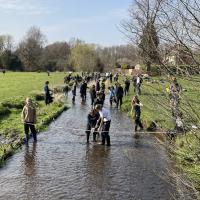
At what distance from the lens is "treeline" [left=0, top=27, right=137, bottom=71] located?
10269cm

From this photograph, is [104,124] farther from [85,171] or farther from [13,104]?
[13,104]

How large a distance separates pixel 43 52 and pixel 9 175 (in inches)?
4598

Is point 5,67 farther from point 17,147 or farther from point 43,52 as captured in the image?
point 17,147

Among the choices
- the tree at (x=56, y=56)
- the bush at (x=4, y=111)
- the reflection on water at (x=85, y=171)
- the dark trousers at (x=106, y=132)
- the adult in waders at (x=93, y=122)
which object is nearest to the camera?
the reflection on water at (x=85, y=171)

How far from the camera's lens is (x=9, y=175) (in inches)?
553

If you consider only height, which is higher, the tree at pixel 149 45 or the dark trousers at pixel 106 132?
the tree at pixel 149 45

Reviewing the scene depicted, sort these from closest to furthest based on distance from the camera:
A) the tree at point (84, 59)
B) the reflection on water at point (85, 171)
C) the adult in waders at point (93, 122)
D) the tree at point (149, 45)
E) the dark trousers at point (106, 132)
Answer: the tree at point (149, 45)
the reflection on water at point (85, 171)
the dark trousers at point (106, 132)
the adult in waders at point (93, 122)
the tree at point (84, 59)

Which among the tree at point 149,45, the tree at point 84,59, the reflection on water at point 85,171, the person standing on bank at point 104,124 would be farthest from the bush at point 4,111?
the tree at point 84,59

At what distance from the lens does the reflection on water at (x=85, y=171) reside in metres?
12.3

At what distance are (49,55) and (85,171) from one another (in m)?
115

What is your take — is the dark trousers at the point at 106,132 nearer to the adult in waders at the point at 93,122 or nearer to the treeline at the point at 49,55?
the adult in waders at the point at 93,122

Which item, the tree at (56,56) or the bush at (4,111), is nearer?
the bush at (4,111)

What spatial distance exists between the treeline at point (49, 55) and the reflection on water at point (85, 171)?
80704mm

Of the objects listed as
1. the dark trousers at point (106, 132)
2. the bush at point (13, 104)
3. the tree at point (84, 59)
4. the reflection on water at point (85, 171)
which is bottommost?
the reflection on water at point (85, 171)
